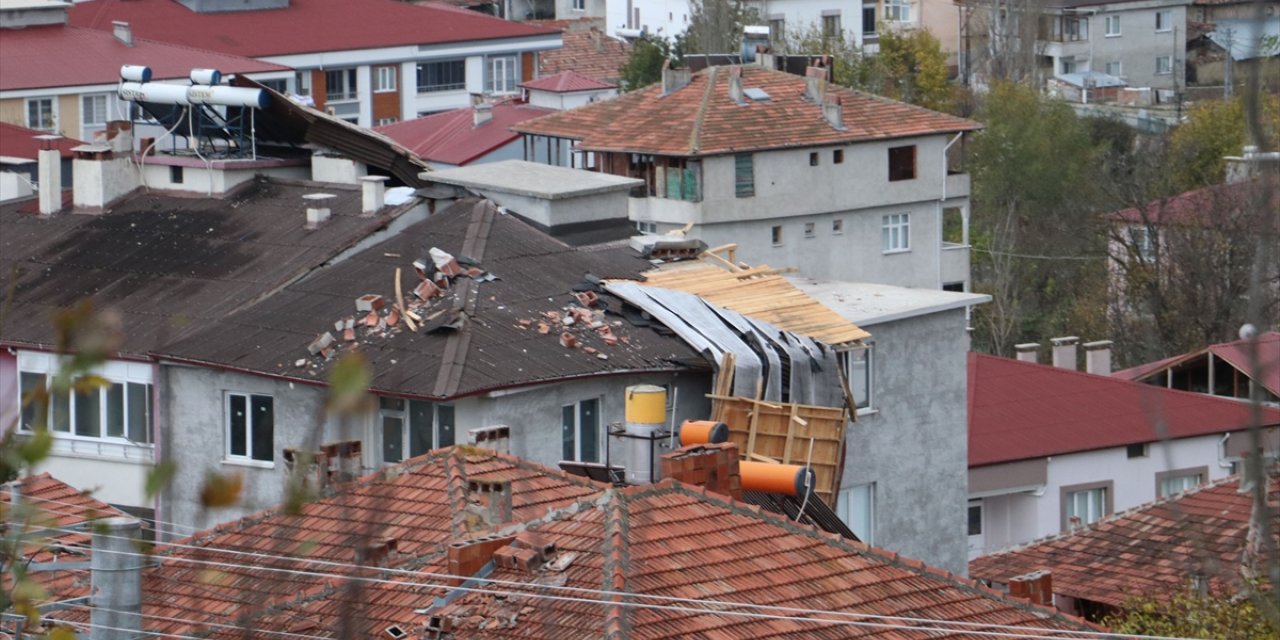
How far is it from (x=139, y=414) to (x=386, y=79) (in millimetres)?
40739

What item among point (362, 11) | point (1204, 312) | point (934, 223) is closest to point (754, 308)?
point (934, 223)

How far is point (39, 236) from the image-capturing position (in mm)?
24125

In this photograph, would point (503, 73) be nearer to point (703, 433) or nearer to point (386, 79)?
point (386, 79)

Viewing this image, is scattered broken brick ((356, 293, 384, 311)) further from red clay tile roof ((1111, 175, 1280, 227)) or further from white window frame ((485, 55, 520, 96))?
white window frame ((485, 55, 520, 96))

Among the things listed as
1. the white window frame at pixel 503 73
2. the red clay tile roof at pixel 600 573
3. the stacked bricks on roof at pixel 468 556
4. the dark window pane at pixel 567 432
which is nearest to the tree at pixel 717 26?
the white window frame at pixel 503 73

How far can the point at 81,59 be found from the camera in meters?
49.9

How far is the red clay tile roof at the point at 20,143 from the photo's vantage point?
38.9 meters

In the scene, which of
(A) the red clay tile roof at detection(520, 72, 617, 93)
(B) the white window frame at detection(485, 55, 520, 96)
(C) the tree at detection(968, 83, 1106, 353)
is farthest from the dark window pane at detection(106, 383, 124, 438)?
(B) the white window frame at detection(485, 55, 520, 96)

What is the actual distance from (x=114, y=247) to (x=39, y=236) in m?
1.25

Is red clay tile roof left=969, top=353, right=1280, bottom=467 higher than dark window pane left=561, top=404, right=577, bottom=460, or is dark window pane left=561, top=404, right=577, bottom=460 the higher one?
dark window pane left=561, top=404, right=577, bottom=460

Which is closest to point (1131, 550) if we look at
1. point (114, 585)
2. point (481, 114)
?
point (114, 585)

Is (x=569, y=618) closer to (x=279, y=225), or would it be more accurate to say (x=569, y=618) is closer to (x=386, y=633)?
(x=386, y=633)

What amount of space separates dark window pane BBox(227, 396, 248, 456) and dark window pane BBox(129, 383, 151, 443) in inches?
44.5

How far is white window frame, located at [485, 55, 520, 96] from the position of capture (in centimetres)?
6341
